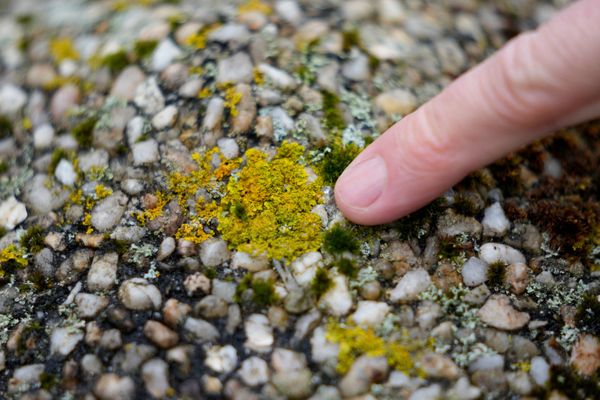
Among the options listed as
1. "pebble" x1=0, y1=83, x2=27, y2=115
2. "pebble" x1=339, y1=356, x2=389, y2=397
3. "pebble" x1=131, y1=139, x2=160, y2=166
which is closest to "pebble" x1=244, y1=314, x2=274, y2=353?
"pebble" x1=339, y1=356, x2=389, y2=397

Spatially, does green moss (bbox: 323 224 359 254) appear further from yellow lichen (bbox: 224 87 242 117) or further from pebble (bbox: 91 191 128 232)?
pebble (bbox: 91 191 128 232)

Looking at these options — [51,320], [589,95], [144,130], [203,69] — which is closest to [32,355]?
[51,320]

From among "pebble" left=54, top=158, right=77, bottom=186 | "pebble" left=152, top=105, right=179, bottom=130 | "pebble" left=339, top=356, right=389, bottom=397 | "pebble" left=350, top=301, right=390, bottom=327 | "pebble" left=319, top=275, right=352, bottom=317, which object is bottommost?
"pebble" left=339, top=356, right=389, bottom=397

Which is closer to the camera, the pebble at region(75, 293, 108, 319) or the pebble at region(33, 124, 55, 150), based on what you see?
the pebble at region(75, 293, 108, 319)

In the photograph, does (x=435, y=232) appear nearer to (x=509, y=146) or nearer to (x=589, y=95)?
(x=509, y=146)

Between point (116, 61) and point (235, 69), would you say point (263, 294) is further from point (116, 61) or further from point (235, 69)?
point (116, 61)

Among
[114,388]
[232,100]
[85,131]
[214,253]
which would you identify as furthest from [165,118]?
[114,388]

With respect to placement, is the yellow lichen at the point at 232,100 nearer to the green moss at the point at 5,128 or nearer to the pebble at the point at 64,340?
the pebble at the point at 64,340

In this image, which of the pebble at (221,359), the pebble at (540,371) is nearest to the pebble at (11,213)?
the pebble at (221,359)
